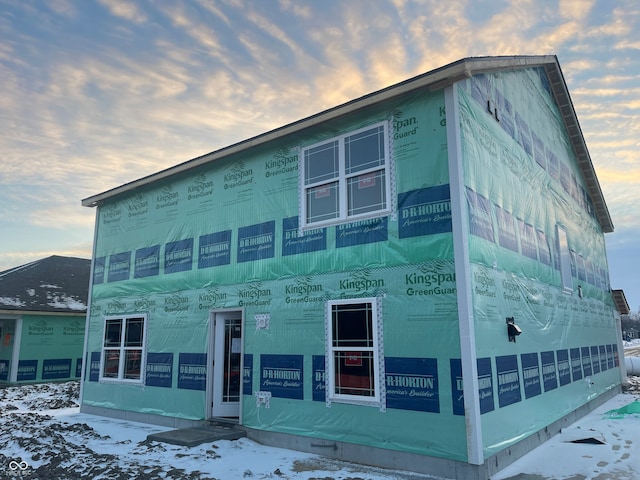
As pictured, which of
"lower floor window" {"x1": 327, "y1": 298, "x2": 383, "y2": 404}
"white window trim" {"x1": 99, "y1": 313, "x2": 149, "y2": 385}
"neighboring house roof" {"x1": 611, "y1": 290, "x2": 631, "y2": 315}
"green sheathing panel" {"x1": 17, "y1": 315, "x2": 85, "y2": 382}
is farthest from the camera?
"green sheathing panel" {"x1": 17, "y1": 315, "x2": 85, "y2": 382}

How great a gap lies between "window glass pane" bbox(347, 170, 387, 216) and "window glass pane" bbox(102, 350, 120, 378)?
8.06 m

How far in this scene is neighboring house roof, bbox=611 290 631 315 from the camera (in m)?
18.9

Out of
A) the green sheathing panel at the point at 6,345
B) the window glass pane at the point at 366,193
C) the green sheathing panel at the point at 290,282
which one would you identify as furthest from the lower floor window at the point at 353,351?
the green sheathing panel at the point at 6,345

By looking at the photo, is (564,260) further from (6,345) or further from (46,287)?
(46,287)

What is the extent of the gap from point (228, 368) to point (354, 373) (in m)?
3.54

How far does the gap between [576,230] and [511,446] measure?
30.3 feet

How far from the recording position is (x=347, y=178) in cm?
888

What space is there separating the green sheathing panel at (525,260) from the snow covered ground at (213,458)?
2.31 ft

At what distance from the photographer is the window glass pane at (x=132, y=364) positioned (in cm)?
1202

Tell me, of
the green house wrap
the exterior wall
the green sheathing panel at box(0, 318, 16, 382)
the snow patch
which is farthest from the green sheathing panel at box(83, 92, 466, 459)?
the green sheathing panel at box(0, 318, 16, 382)

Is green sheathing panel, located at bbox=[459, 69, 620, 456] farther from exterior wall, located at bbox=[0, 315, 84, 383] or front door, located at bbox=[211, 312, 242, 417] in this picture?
exterior wall, located at bbox=[0, 315, 84, 383]

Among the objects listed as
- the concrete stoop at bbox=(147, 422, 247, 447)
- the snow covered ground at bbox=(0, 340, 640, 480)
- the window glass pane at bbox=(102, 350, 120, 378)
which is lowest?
the snow covered ground at bbox=(0, 340, 640, 480)

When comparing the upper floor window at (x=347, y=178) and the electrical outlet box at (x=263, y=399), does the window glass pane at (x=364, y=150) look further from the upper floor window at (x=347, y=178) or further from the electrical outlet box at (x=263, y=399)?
the electrical outlet box at (x=263, y=399)

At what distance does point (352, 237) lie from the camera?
855 centimetres
